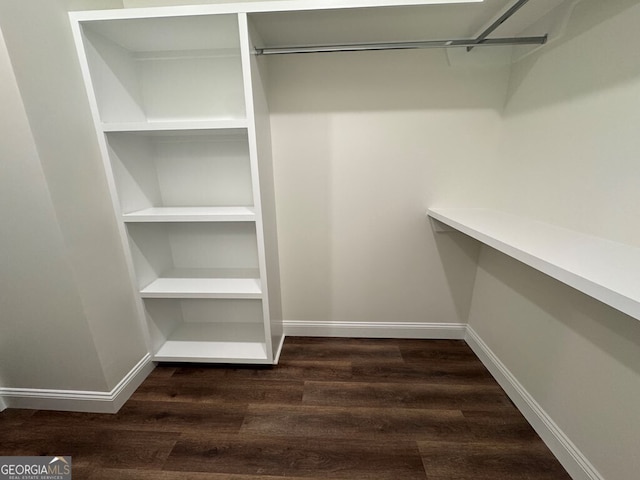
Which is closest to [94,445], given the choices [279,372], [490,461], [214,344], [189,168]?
[214,344]

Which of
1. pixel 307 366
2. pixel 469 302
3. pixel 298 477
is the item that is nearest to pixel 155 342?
pixel 307 366

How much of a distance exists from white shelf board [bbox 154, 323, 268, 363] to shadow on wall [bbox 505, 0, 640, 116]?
1.99 m

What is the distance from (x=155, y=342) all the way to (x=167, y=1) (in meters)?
1.93

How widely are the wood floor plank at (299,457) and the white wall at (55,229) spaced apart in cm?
60

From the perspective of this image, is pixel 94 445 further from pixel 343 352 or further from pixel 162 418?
pixel 343 352

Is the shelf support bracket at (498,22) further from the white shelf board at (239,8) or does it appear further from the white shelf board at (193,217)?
the white shelf board at (193,217)

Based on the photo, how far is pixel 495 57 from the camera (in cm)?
136

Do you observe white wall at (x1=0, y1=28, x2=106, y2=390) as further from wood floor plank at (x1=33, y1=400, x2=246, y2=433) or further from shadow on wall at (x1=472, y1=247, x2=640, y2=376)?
shadow on wall at (x1=472, y1=247, x2=640, y2=376)

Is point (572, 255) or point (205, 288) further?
point (205, 288)

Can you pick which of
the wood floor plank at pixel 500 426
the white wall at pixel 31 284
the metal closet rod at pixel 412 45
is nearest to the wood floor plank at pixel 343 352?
the wood floor plank at pixel 500 426

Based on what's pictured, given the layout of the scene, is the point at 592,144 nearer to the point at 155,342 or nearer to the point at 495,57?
the point at 495,57

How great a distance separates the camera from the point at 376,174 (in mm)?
1564

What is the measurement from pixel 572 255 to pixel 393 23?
1.21 meters

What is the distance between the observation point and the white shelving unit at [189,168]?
3.86 ft
